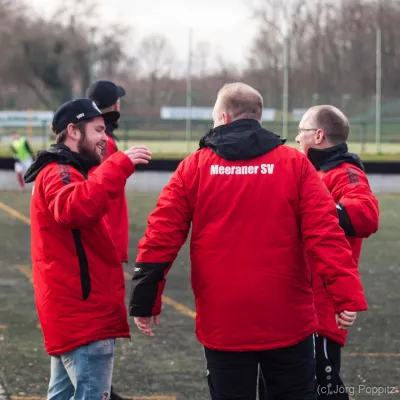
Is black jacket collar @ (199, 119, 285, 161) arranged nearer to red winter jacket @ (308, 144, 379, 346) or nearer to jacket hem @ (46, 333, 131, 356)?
red winter jacket @ (308, 144, 379, 346)

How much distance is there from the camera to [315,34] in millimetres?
54656

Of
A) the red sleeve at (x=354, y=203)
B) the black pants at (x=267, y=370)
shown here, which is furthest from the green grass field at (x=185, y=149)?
the black pants at (x=267, y=370)

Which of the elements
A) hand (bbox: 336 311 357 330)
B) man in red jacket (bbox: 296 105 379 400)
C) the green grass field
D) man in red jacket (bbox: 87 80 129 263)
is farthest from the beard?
the green grass field

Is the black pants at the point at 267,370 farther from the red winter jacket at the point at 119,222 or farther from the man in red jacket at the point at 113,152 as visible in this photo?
the red winter jacket at the point at 119,222

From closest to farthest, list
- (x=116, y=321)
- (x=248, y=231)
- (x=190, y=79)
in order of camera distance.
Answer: (x=248, y=231) < (x=116, y=321) < (x=190, y=79)

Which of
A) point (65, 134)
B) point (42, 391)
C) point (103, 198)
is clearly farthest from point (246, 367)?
point (42, 391)

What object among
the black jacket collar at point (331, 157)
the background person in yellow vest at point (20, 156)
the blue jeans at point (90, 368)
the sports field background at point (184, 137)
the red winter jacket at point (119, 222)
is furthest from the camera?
the sports field background at point (184, 137)

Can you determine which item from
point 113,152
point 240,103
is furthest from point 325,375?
point 113,152

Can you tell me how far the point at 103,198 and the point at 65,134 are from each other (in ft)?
1.62

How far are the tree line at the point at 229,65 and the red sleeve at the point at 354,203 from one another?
1139 inches

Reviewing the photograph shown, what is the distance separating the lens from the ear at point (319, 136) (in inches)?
189

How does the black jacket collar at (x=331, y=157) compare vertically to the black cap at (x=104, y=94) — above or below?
below

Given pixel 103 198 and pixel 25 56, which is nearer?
pixel 103 198

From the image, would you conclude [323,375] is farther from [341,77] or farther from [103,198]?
[341,77]
